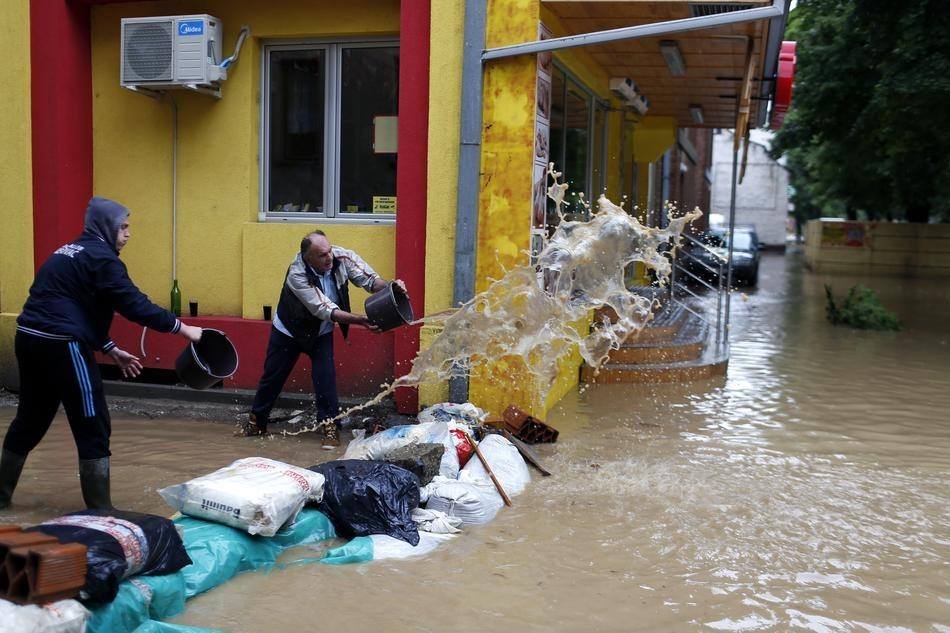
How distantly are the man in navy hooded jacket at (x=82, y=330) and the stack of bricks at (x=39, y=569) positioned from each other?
5.11 feet

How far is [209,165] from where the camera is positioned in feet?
29.2

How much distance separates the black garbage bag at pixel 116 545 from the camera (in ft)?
12.3

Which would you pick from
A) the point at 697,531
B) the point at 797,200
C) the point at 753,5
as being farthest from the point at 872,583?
the point at 797,200

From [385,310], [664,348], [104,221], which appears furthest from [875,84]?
[104,221]

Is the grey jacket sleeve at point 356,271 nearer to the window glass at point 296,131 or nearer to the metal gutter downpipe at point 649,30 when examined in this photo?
the window glass at point 296,131

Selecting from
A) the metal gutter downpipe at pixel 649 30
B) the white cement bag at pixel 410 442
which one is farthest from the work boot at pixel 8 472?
the metal gutter downpipe at pixel 649 30

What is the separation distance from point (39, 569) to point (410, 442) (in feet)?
10.1

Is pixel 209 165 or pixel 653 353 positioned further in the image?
pixel 653 353

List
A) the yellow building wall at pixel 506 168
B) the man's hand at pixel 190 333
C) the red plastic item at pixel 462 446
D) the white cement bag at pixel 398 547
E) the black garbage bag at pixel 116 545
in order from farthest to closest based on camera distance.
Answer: the yellow building wall at pixel 506 168, the red plastic item at pixel 462 446, the man's hand at pixel 190 333, the white cement bag at pixel 398 547, the black garbage bag at pixel 116 545

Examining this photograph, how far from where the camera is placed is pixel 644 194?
52.9ft

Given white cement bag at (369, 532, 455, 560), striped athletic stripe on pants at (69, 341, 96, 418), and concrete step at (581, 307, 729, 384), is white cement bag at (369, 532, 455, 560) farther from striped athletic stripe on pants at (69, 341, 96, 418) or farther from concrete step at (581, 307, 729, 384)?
concrete step at (581, 307, 729, 384)

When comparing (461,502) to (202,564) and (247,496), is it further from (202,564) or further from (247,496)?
(202,564)

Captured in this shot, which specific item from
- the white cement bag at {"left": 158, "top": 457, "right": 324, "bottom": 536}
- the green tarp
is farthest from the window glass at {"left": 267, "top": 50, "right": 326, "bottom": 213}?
the green tarp

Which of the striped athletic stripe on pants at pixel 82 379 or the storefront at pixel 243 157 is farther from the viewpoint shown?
the storefront at pixel 243 157
